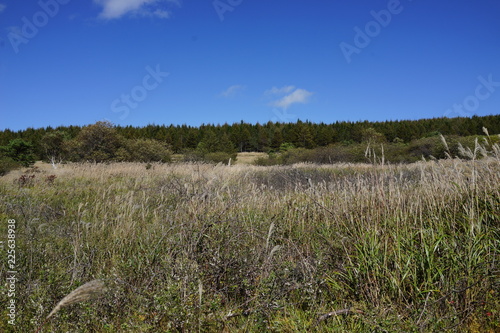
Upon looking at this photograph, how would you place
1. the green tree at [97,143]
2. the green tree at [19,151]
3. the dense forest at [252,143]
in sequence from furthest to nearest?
1. the green tree at [19,151]
2. the dense forest at [252,143]
3. the green tree at [97,143]

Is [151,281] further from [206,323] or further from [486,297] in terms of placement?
[486,297]

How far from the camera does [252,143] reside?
72.1 metres

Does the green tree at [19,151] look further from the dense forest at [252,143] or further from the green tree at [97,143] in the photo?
the green tree at [97,143]

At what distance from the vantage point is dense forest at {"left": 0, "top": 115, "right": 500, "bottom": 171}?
30.9 metres

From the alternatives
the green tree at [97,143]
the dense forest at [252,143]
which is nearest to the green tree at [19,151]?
the dense forest at [252,143]

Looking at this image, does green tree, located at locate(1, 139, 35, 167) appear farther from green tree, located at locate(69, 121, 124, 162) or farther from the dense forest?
green tree, located at locate(69, 121, 124, 162)

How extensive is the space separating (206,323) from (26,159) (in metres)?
50.4

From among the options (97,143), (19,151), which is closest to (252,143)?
(19,151)

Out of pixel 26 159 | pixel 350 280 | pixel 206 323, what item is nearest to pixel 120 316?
pixel 206 323

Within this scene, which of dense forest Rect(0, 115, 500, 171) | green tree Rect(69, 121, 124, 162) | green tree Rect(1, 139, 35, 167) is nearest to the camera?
green tree Rect(69, 121, 124, 162)

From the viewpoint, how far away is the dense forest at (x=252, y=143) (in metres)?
30.9

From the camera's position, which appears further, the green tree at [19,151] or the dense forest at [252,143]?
the green tree at [19,151]

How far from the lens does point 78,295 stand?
1386mm

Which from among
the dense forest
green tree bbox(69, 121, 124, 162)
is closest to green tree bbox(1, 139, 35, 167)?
the dense forest
